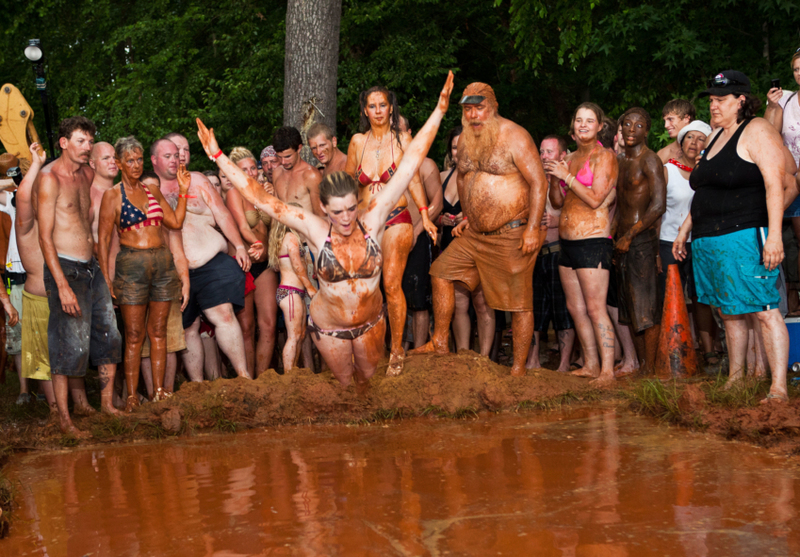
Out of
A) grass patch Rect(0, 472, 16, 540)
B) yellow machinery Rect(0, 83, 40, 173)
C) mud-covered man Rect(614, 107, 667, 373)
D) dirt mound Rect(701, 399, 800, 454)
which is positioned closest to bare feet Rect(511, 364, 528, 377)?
mud-covered man Rect(614, 107, 667, 373)

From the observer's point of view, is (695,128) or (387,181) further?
(695,128)

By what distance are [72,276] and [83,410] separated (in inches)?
42.8

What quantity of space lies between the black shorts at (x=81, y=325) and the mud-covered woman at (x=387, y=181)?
81.1 inches

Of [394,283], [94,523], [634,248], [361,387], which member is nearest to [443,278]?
[394,283]

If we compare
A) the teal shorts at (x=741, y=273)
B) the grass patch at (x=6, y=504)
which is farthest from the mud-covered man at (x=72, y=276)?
the teal shorts at (x=741, y=273)

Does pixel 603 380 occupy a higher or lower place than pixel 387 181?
lower

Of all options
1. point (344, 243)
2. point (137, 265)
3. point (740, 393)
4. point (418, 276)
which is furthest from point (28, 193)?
point (740, 393)

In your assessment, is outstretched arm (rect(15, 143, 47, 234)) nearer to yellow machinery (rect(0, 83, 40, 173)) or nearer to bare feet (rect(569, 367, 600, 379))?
yellow machinery (rect(0, 83, 40, 173))

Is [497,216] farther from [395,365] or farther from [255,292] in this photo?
[255,292]

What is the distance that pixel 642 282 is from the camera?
21.7 ft

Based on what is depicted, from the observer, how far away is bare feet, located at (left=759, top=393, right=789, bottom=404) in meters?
4.96

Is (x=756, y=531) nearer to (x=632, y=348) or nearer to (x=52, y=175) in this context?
(x=632, y=348)

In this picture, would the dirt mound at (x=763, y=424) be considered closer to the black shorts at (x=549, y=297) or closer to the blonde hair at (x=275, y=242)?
the black shorts at (x=549, y=297)

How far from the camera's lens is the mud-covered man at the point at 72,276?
577 cm
